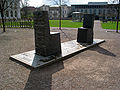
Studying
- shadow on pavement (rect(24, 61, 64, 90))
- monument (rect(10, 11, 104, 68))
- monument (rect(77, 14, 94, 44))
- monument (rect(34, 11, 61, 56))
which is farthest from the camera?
monument (rect(77, 14, 94, 44))

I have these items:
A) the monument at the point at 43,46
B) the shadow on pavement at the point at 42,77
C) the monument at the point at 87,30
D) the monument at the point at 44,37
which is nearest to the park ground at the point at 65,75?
A: the shadow on pavement at the point at 42,77

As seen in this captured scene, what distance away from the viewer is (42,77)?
13.4ft

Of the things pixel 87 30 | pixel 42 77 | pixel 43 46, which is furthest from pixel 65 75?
pixel 87 30

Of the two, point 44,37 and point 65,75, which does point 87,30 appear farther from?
point 65,75

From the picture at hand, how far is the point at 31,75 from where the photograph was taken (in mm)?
4219

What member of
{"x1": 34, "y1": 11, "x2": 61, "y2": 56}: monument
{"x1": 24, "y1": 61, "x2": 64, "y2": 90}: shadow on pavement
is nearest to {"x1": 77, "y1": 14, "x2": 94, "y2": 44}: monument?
{"x1": 34, "y1": 11, "x2": 61, "y2": 56}: monument

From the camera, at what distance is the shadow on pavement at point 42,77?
3555mm

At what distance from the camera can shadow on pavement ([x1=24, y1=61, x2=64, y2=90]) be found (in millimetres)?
3555

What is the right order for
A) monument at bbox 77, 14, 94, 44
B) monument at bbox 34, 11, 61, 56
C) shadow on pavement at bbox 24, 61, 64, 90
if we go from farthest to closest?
monument at bbox 77, 14, 94, 44 < monument at bbox 34, 11, 61, 56 < shadow on pavement at bbox 24, 61, 64, 90

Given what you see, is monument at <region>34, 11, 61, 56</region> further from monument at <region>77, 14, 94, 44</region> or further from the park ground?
monument at <region>77, 14, 94, 44</region>

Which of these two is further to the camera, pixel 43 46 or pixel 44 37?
pixel 43 46

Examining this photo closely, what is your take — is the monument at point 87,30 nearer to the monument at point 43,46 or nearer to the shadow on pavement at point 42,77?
the monument at point 43,46

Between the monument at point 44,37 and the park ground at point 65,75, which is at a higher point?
the monument at point 44,37

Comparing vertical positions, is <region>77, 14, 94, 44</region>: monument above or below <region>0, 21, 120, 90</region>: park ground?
above
